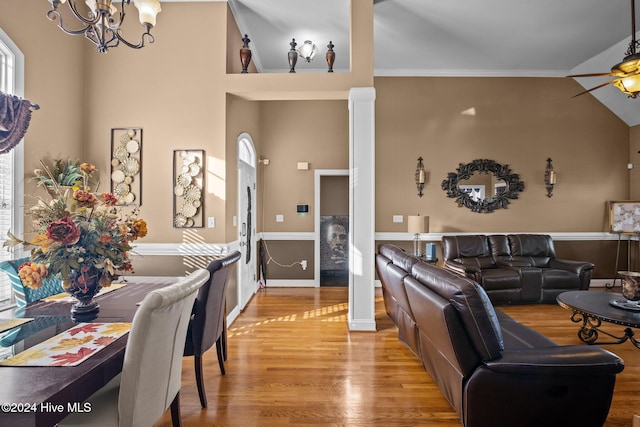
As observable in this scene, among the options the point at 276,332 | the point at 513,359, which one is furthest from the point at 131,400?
the point at 276,332

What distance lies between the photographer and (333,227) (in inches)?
245

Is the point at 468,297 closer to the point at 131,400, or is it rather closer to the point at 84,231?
the point at 131,400

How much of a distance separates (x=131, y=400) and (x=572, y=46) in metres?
6.71

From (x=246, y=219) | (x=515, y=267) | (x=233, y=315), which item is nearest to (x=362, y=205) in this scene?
(x=246, y=219)

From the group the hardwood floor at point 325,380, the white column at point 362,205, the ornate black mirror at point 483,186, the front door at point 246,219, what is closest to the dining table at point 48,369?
the hardwood floor at point 325,380

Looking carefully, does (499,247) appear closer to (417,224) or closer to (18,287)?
(417,224)

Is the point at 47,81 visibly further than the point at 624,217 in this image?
No

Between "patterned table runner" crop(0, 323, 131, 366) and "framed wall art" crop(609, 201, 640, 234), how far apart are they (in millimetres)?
7273

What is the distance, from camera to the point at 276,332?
12.1 feet

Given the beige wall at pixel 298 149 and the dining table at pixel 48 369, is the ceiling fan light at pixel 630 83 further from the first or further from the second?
the dining table at pixel 48 369

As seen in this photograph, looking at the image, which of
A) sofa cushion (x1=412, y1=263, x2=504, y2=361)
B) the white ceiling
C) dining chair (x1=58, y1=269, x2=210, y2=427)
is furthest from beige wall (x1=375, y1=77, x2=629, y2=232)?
dining chair (x1=58, y1=269, x2=210, y2=427)

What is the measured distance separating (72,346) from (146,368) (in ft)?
1.20

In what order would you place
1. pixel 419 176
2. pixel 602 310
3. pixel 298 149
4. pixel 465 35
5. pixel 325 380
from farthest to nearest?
pixel 298 149
pixel 419 176
pixel 465 35
pixel 602 310
pixel 325 380

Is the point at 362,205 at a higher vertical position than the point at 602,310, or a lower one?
higher
